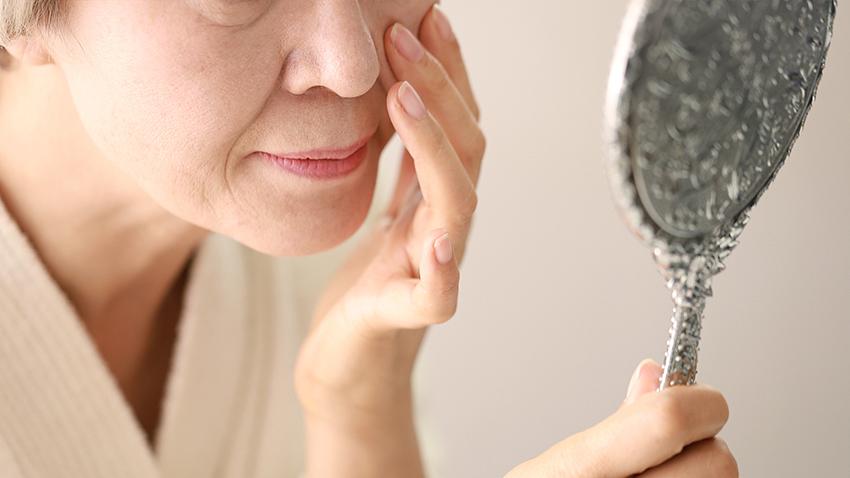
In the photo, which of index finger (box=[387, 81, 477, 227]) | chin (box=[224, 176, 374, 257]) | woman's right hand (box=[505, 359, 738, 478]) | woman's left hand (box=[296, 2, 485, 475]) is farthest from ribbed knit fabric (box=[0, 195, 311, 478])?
woman's right hand (box=[505, 359, 738, 478])

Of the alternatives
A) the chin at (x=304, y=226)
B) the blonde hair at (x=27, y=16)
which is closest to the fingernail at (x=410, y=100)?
the chin at (x=304, y=226)

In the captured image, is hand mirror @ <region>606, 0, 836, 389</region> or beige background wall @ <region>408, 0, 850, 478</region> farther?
beige background wall @ <region>408, 0, 850, 478</region>

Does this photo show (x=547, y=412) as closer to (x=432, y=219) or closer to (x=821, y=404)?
(x=821, y=404)

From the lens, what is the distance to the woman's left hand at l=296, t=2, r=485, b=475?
992 mm

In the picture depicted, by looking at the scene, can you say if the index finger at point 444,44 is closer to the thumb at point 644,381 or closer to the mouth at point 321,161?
the mouth at point 321,161

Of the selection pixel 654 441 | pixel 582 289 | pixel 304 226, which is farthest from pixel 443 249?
pixel 582 289

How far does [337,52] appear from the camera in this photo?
889 millimetres

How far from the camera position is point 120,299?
1.38 meters

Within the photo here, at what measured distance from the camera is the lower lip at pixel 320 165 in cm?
99

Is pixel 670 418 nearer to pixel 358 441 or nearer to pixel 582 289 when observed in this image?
pixel 358 441

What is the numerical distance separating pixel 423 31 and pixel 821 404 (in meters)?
0.94

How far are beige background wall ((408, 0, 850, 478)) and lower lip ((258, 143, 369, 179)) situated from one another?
0.69 meters

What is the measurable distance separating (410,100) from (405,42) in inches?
2.5

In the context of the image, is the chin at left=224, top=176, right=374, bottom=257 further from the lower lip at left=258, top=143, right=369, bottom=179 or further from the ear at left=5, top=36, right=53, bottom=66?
the ear at left=5, top=36, right=53, bottom=66
